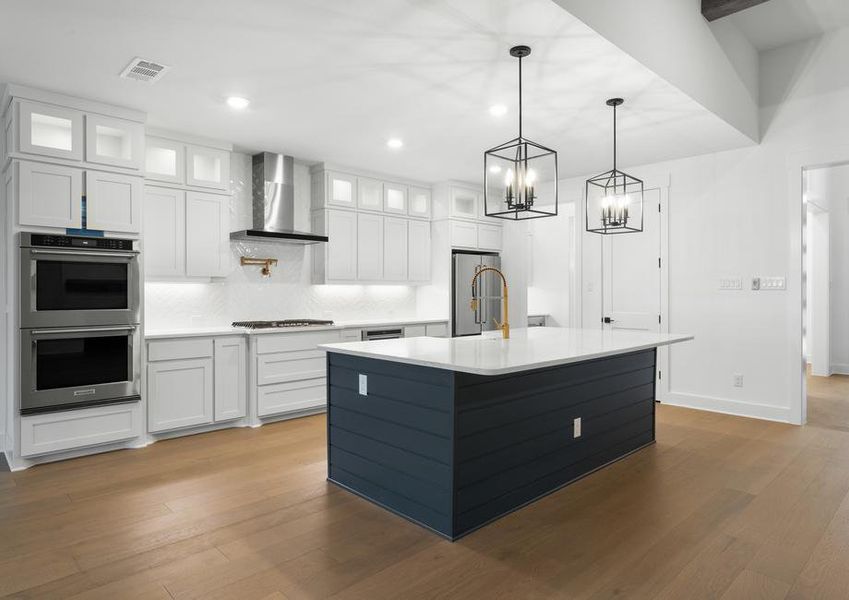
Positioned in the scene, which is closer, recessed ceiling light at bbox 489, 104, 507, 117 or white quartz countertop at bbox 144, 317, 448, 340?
recessed ceiling light at bbox 489, 104, 507, 117

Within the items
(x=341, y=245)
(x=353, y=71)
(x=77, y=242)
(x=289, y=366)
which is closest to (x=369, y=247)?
(x=341, y=245)

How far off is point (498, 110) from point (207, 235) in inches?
110

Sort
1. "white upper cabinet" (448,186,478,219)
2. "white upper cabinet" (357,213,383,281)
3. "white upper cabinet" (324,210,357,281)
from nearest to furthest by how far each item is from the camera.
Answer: "white upper cabinet" (324,210,357,281), "white upper cabinet" (357,213,383,281), "white upper cabinet" (448,186,478,219)

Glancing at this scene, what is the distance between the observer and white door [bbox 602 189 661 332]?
578cm

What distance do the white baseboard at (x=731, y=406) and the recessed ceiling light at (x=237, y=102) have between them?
16.7ft

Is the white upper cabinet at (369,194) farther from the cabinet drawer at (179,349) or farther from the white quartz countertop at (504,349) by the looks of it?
the white quartz countertop at (504,349)

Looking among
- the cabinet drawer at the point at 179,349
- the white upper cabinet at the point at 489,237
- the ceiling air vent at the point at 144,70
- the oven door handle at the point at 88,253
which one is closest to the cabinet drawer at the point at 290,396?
the cabinet drawer at the point at 179,349

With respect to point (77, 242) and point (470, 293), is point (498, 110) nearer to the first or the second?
point (470, 293)

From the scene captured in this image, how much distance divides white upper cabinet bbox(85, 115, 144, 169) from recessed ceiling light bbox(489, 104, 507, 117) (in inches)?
109

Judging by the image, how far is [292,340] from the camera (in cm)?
497

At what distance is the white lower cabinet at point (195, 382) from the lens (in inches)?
165

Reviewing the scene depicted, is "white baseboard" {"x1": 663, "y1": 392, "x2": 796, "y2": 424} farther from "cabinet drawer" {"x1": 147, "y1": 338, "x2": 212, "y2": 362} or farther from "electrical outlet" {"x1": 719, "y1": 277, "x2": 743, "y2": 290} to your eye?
"cabinet drawer" {"x1": 147, "y1": 338, "x2": 212, "y2": 362}

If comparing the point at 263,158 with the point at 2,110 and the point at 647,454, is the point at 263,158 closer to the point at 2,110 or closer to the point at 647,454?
the point at 2,110

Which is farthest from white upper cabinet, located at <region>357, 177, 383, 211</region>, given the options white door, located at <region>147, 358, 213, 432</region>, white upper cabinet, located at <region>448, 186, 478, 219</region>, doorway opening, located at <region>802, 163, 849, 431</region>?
doorway opening, located at <region>802, 163, 849, 431</region>
